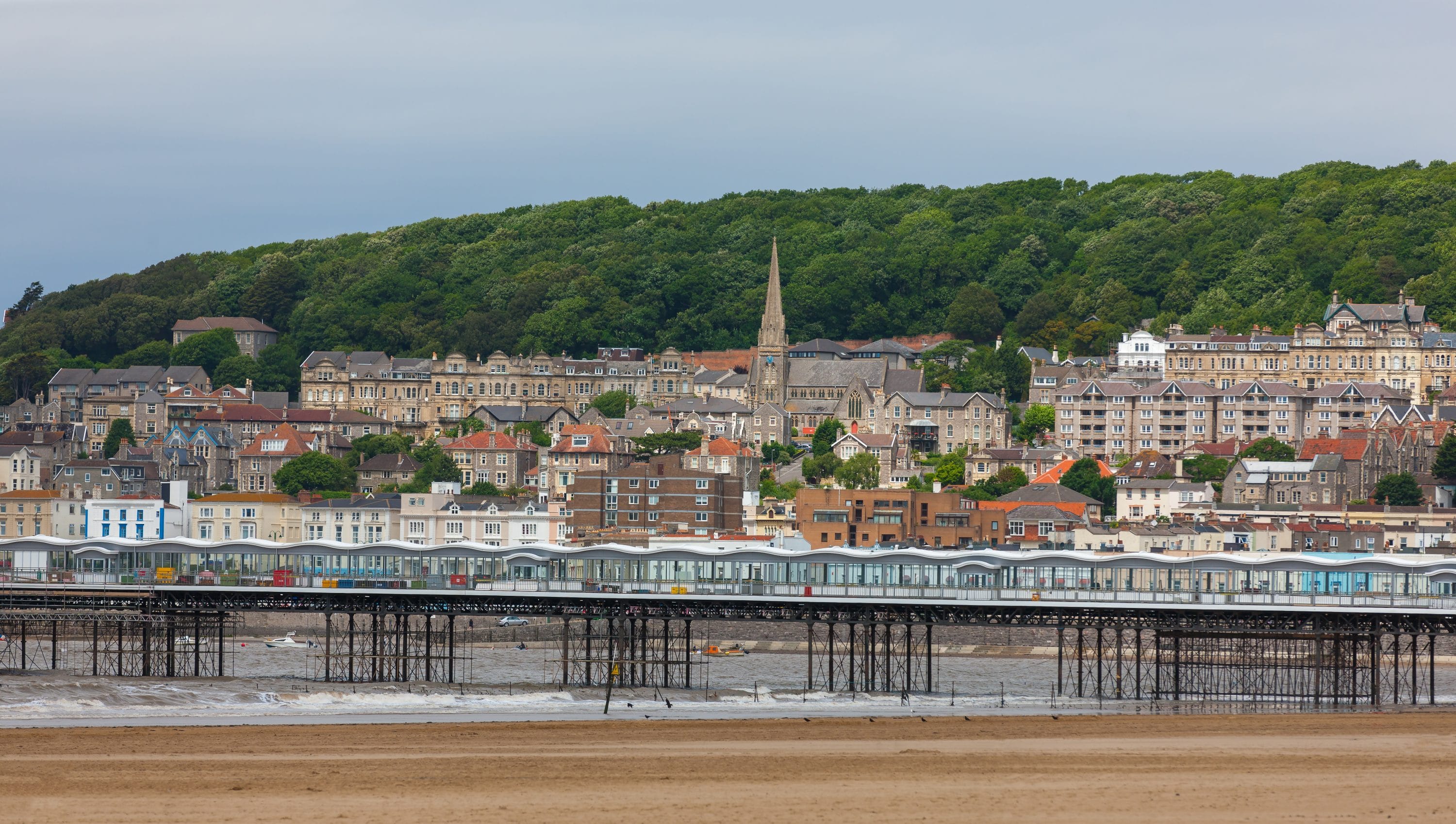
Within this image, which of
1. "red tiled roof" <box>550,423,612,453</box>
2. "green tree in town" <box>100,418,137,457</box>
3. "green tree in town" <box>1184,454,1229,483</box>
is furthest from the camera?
"green tree in town" <box>100,418,137,457</box>

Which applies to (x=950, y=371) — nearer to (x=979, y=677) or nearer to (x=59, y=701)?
(x=979, y=677)

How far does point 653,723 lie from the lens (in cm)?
5259

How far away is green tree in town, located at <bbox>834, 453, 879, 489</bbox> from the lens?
13688 centimetres

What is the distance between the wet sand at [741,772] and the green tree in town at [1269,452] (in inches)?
3264

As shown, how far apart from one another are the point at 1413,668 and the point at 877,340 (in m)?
126

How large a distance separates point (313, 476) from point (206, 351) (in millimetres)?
55458

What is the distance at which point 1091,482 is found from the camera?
133 m

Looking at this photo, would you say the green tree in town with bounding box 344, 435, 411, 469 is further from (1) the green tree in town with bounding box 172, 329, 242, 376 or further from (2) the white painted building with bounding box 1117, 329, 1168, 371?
(2) the white painted building with bounding box 1117, 329, 1168, 371

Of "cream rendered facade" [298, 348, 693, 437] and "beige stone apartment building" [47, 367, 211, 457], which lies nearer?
"beige stone apartment building" [47, 367, 211, 457]

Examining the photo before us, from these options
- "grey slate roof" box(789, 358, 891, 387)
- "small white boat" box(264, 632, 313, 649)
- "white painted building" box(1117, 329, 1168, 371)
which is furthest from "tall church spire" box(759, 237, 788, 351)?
"small white boat" box(264, 632, 313, 649)

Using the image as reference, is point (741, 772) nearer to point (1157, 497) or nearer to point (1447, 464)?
point (1157, 497)

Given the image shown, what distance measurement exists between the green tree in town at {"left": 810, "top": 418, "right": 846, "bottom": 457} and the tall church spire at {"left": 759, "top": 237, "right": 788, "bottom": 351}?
1010 inches

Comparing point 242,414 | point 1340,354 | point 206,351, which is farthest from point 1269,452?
point 206,351

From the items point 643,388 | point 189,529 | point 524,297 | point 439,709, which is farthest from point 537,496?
point 439,709
